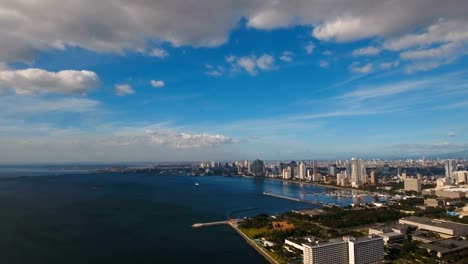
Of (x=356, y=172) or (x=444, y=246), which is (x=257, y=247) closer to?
(x=444, y=246)

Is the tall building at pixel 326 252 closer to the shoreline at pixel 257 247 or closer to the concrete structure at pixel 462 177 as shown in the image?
the shoreline at pixel 257 247

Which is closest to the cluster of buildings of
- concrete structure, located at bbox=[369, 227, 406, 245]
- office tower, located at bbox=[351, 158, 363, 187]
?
concrete structure, located at bbox=[369, 227, 406, 245]

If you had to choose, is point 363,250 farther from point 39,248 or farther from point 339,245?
point 39,248

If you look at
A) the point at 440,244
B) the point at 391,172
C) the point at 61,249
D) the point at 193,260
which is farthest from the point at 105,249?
the point at 391,172

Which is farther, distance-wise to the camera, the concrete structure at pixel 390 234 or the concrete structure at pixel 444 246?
the concrete structure at pixel 390 234

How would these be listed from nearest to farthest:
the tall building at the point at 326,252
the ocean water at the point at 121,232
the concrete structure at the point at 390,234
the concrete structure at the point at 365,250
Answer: the tall building at the point at 326,252
the concrete structure at the point at 365,250
the ocean water at the point at 121,232
the concrete structure at the point at 390,234

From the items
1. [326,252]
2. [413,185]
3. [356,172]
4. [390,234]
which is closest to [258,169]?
[356,172]

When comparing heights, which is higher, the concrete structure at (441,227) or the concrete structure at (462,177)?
the concrete structure at (462,177)

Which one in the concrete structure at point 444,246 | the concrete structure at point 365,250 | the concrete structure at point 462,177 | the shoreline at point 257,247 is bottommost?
the shoreline at point 257,247

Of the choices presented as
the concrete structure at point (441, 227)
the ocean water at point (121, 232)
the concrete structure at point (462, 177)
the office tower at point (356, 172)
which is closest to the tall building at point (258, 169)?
the office tower at point (356, 172)
